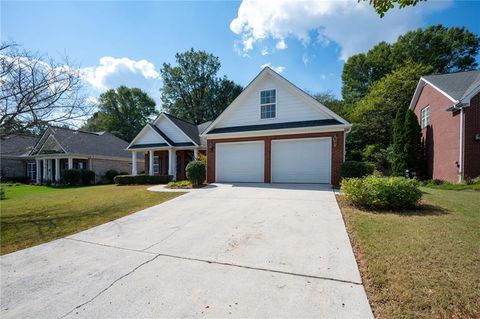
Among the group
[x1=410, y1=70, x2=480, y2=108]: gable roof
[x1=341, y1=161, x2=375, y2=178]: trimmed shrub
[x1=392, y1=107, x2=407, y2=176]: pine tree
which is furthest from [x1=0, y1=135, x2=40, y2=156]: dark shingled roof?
[x1=410, y1=70, x2=480, y2=108]: gable roof

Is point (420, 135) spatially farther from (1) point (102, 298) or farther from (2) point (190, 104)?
(2) point (190, 104)

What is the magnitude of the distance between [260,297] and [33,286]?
10.8 feet

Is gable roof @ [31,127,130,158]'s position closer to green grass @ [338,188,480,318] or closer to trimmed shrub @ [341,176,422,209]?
trimmed shrub @ [341,176,422,209]

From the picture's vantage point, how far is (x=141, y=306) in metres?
2.81

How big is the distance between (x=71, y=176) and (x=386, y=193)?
80.5ft

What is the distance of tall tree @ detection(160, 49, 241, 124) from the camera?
4225 centimetres

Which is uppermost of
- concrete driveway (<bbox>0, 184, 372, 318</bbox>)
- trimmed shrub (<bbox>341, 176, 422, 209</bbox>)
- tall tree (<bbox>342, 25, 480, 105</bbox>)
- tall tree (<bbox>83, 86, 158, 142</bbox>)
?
tall tree (<bbox>342, 25, 480, 105</bbox>)

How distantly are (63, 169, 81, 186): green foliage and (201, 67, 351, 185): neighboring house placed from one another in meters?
14.9

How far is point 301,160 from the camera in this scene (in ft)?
42.0

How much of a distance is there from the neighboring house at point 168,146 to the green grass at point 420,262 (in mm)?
15646

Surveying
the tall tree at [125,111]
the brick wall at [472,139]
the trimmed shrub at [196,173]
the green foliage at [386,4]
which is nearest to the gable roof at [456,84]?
the brick wall at [472,139]

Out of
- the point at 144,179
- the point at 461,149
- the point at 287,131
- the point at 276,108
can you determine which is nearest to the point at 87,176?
the point at 144,179

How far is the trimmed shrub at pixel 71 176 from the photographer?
847 inches

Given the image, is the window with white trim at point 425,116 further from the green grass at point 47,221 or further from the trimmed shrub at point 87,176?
the trimmed shrub at point 87,176
